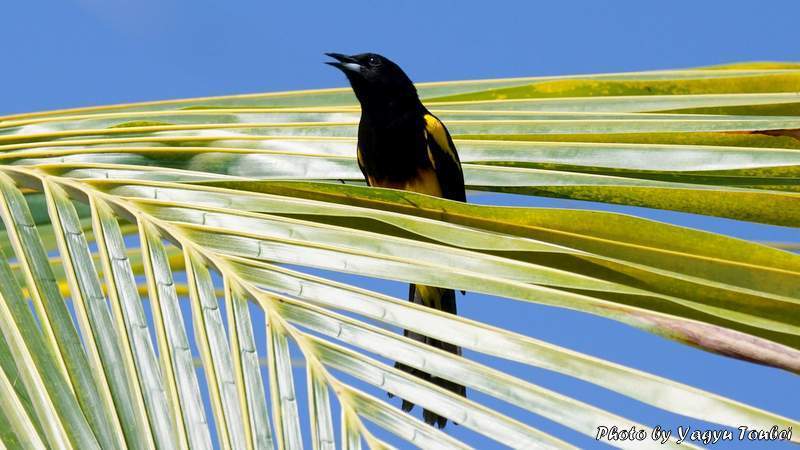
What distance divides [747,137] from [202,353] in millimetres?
1029

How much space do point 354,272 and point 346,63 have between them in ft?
7.46

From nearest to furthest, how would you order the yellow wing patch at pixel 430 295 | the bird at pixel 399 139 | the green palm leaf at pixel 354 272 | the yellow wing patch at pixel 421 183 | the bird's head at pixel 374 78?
the green palm leaf at pixel 354 272 → the yellow wing patch at pixel 430 295 → the bird at pixel 399 139 → the yellow wing patch at pixel 421 183 → the bird's head at pixel 374 78

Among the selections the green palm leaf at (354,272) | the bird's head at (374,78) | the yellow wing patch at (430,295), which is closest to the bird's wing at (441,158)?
the bird's head at (374,78)

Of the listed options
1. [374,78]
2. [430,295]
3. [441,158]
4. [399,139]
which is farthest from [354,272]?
[374,78]

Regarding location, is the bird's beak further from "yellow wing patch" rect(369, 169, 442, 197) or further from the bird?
"yellow wing patch" rect(369, 169, 442, 197)

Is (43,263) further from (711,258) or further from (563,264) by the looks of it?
(711,258)

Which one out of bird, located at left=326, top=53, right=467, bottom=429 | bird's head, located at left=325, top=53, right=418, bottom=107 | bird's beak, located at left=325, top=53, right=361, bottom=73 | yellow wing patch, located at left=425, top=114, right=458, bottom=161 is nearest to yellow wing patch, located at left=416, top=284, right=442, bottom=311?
bird, located at left=326, top=53, right=467, bottom=429

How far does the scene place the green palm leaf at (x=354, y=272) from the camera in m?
1.24

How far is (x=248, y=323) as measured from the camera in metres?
1.36

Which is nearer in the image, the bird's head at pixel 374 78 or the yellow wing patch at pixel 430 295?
the yellow wing patch at pixel 430 295

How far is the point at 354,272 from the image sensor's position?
1.43 meters

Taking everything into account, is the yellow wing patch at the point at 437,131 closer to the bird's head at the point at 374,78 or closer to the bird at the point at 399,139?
the bird at the point at 399,139

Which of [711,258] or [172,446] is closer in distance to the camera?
[172,446]

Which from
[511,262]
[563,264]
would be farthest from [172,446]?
[563,264]
